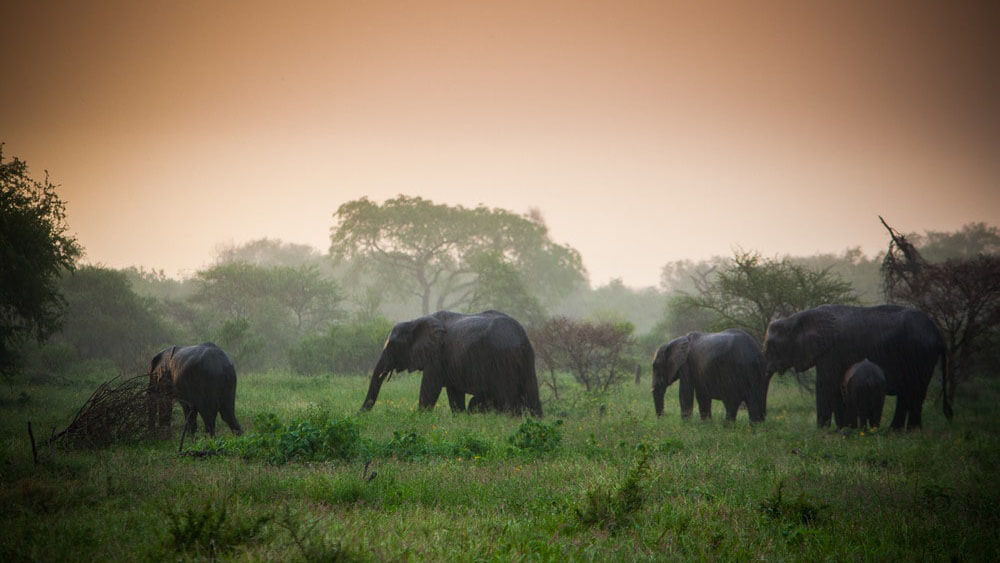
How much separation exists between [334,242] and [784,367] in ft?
129

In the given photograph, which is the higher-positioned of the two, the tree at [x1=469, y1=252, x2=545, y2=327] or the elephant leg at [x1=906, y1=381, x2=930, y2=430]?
the tree at [x1=469, y1=252, x2=545, y2=327]

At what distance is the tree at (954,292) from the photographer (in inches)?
631

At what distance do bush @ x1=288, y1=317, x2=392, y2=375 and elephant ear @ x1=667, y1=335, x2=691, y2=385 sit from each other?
1702 cm

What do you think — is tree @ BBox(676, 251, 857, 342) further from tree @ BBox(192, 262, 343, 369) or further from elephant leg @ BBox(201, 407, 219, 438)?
tree @ BBox(192, 262, 343, 369)

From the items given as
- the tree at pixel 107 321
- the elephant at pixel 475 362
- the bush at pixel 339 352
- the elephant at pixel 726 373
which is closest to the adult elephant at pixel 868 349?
the elephant at pixel 726 373

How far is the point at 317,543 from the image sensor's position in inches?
177

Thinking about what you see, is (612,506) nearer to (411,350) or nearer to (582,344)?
(411,350)

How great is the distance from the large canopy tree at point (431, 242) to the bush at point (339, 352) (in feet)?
50.1

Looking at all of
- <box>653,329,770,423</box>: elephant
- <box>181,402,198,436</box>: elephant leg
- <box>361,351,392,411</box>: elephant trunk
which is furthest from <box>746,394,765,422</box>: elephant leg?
<box>181,402,198,436</box>: elephant leg

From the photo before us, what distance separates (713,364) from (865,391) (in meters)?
3.21

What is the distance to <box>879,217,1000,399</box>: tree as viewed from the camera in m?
16.0

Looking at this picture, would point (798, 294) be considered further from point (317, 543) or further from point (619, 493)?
point (317, 543)

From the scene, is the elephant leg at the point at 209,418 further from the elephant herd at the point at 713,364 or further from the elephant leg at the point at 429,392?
the elephant leg at the point at 429,392

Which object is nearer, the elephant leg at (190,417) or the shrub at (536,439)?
the shrub at (536,439)
